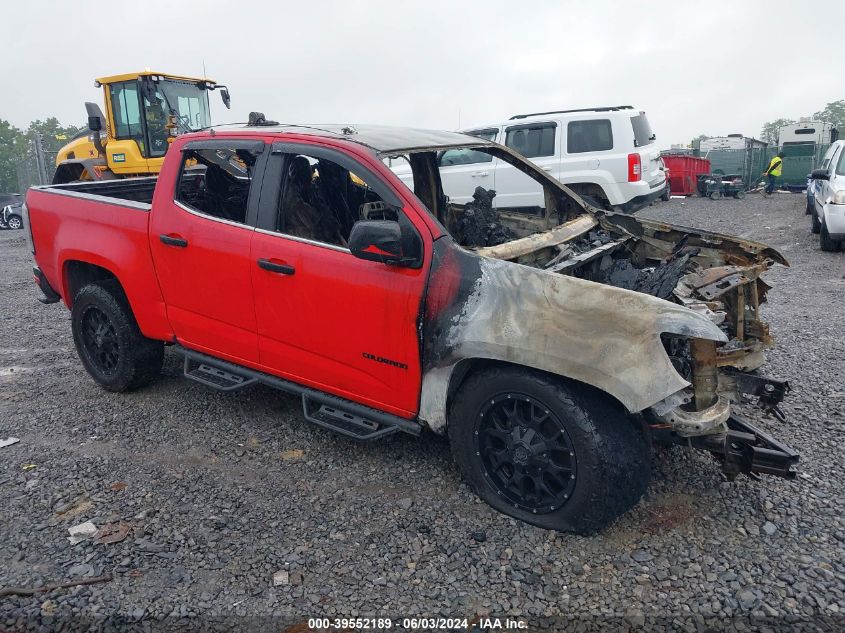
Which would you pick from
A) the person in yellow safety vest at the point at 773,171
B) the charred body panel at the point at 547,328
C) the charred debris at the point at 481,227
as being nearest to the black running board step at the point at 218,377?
the charred body panel at the point at 547,328

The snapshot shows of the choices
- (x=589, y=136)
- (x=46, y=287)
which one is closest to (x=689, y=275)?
(x=46, y=287)

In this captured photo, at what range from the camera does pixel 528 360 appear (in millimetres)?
2871

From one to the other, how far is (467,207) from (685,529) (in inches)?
91.2

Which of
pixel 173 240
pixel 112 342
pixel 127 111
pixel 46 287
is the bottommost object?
pixel 112 342

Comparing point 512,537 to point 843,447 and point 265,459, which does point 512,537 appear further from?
point 843,447

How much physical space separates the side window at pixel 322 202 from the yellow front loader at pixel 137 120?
805 centimetres

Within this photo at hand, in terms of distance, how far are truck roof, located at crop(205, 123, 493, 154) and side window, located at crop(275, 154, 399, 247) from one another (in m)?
0.19

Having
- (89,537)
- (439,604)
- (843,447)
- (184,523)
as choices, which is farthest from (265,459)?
(843,447)

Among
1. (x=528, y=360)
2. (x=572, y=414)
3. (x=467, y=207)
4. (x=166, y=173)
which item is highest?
(x=166, y=173)

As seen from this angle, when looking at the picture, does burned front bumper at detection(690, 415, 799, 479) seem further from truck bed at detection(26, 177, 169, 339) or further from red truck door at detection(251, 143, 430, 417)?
truck bed at detection(26, 177, 169, 339)

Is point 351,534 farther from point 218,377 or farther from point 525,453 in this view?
point 218,377

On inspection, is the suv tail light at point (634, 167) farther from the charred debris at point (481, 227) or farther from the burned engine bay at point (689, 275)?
the charred debris at point (481, 227)

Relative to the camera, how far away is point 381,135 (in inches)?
150

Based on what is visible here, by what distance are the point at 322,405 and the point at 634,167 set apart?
818 cm
